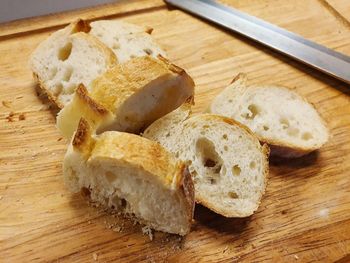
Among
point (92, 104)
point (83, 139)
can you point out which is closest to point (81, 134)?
point (83, 139)

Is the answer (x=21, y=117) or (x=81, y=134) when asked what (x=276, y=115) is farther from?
(x=21, y=117)

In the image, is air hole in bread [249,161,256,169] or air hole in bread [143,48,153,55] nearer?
air hole in bread [249,161,256,169]

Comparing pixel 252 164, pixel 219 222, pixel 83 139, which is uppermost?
pixel 83 139

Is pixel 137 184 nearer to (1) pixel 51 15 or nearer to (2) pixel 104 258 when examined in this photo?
(2) pixel 104 258

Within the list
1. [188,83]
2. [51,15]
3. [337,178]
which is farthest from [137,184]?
[51,15]

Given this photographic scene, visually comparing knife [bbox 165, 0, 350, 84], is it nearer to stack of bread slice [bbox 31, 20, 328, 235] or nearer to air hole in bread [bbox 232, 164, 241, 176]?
stack of bread slice [bbox 31, 20, 328, 235]

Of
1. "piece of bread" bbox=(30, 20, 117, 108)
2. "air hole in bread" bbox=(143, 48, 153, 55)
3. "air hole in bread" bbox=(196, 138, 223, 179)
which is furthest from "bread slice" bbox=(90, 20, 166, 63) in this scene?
"air hole in bread" bbox=(196, 138, 223, 179)

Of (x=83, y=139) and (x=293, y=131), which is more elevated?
(x=83, y=139)
